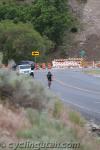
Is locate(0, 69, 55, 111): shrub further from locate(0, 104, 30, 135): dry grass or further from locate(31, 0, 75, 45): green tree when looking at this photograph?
locate(31, 0, 75, 45): green tree

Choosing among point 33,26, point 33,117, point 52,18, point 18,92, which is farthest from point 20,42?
point 33,117

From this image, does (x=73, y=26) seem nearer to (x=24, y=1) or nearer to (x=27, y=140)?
(x=24, y=1)

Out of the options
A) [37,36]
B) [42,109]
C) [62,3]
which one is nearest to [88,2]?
[62,3]

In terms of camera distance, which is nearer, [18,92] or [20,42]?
[18,92]

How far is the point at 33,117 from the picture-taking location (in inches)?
610

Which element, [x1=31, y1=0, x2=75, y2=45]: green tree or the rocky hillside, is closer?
[x1=31, y1=0, x2=75, y2=45]: green tree

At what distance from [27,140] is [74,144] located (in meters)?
1.27

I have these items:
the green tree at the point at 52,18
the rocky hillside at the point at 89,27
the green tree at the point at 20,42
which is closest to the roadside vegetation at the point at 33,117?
the green tree at the point at 20,42

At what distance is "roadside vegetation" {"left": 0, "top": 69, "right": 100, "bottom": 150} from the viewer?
44.7ft

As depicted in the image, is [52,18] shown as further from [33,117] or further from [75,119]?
[33,117]

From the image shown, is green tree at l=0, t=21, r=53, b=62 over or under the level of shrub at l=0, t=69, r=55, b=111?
under

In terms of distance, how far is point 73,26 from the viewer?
11781 centimetres

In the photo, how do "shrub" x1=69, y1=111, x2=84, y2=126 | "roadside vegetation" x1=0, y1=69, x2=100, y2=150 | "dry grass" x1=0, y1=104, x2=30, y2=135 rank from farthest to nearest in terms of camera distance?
"shrub" x1=69, y1=111, x2=84, y2=126 → "dry grass" x1=0, y1=104, x2=30, y2=135 → "roadside vegetation" x1=0, y1=69, x2=100, y2=150

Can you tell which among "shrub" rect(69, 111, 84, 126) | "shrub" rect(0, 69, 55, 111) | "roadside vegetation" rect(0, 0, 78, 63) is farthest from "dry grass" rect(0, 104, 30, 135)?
"roadside vegetation" rect(0, 0, 78, 63)
